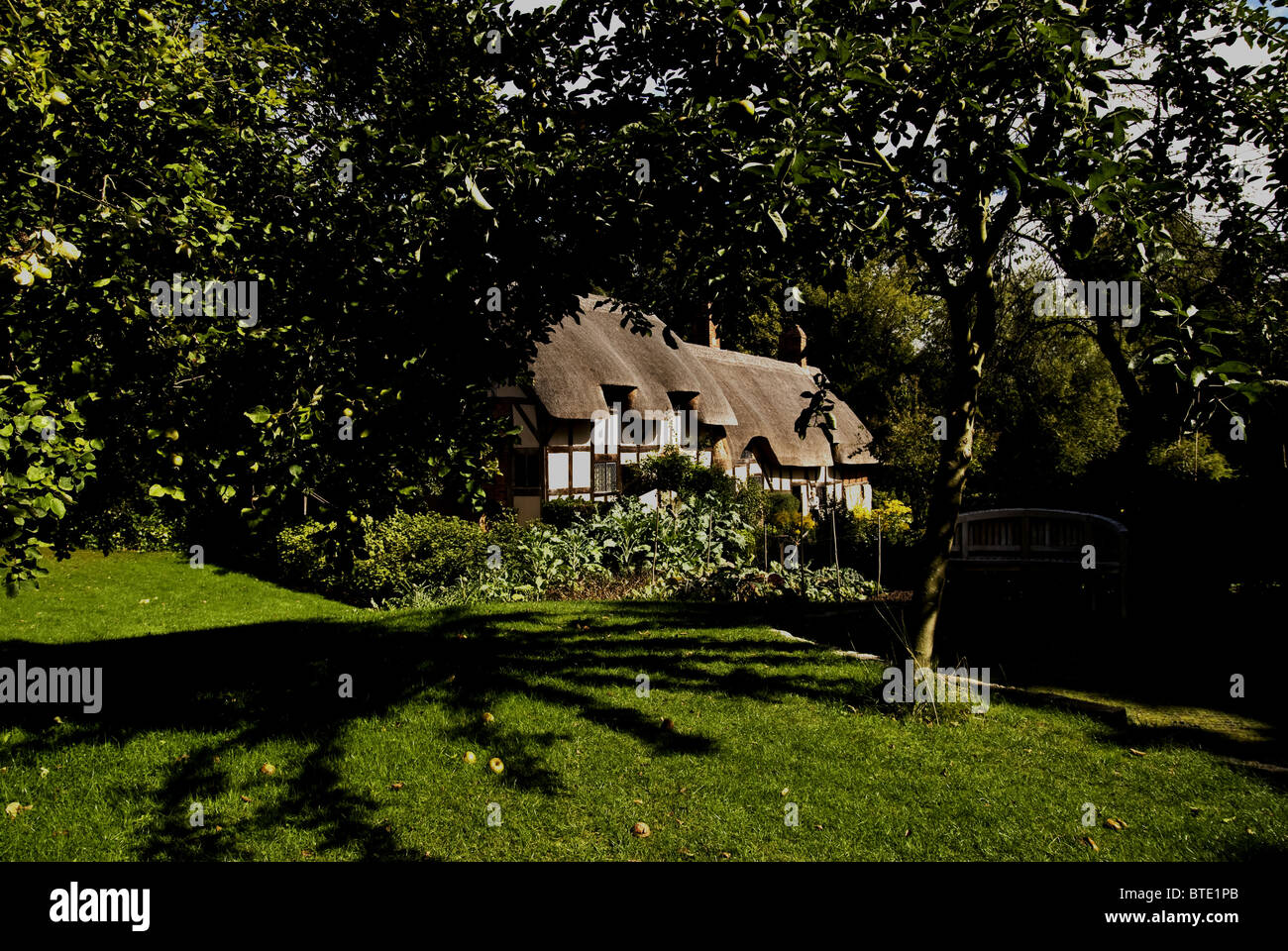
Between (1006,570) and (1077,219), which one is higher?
(1077,219)

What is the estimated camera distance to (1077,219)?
400cm

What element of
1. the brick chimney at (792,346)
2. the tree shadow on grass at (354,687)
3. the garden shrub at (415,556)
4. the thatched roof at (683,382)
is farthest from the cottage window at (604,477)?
the brick chimney at (792,346)

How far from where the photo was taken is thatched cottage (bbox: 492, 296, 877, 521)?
56.3 feet

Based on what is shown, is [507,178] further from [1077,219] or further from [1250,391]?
[1250,391]

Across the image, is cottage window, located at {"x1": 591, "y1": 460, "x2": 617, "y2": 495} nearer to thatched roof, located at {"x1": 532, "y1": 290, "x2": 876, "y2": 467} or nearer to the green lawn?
thatched roof, located at {"x1": 532, "y1": 290, "x2": 876, "y2": 467}

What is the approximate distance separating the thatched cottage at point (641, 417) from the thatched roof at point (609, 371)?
0.10 feet

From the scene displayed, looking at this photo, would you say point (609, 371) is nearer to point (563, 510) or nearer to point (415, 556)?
point (563, 510)

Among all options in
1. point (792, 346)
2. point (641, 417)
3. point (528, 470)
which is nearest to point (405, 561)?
point (528, 470)

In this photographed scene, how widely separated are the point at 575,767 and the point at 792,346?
30383 millimetres

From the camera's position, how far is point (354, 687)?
6.23 meters

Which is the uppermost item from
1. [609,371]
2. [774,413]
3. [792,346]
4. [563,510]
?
[792,346]
